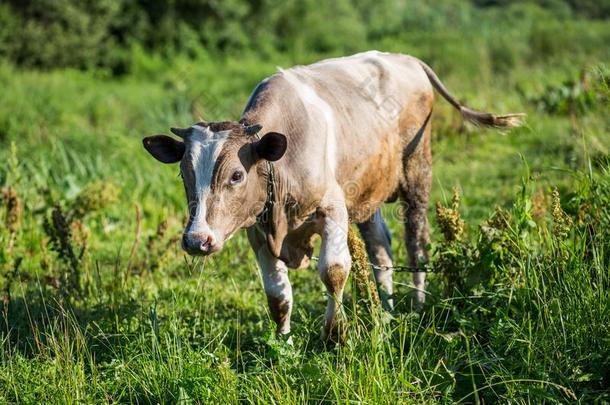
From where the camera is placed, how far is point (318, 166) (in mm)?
4348

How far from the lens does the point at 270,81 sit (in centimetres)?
459

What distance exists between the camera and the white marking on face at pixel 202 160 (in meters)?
3.81

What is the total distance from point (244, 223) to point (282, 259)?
0.52m

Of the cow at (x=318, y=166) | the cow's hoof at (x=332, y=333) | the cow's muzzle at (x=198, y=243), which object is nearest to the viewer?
→ the cow's muzzle at (x=198, y=243)

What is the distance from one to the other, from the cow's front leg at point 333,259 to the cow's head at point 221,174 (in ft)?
1.52

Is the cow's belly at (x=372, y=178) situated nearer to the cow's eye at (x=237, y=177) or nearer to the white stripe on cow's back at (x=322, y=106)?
the white stripe on cow's back at (x=322, y=106)

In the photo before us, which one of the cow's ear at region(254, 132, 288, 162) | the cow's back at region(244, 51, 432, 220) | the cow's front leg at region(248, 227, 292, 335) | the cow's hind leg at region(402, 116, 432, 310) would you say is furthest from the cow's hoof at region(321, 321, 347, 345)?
the cow's hind leg at region(402, 116, 432, 310)

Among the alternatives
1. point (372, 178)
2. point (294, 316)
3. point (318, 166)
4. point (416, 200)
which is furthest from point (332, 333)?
point (416, 200)

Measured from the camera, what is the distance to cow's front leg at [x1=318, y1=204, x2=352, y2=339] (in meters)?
4.39

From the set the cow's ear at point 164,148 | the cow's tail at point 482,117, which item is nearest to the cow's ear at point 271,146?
the cow's ear at point 164,148

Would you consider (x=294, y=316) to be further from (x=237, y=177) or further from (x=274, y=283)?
(x=237, y=177)

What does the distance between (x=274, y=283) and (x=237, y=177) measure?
2.87 feet

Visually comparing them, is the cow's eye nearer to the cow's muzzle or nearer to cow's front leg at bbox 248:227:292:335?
the cow's muzzle

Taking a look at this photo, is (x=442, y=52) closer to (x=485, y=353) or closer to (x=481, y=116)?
(x=481, y=116)
